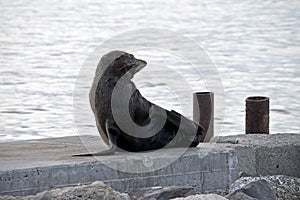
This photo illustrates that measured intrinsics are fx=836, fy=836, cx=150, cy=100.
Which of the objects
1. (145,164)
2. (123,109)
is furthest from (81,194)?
(123,109)

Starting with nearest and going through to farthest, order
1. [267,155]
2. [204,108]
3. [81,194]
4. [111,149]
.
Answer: [81,194]
[111,149]
[267,155]
[204,108]

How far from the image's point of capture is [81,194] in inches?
249

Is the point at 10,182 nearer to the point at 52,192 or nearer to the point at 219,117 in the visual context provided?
the point at 52,192

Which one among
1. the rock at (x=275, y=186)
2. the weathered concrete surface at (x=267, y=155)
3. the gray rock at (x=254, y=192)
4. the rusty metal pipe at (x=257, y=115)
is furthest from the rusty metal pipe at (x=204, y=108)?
the gray rock at (x=254, y=192)

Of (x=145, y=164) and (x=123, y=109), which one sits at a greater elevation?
(x=123, y=109)

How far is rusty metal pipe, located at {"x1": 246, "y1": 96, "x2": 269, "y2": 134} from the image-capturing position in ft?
28.6

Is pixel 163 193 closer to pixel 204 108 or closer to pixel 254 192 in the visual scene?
pixel 254 192

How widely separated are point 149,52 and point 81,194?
34.2 ft

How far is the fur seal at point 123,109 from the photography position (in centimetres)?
720

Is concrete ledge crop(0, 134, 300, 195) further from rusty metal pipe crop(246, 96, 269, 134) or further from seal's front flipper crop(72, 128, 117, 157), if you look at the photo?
rusty metal pipe crop(246, 96, 269, 134)

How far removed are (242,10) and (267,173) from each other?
14.3m

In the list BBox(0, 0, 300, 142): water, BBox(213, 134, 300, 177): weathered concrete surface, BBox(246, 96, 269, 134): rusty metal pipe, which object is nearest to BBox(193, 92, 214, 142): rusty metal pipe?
BBox(246, 96, 269, 134): rusty metal pipe

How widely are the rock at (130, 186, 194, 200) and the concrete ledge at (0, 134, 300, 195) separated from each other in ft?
0.50

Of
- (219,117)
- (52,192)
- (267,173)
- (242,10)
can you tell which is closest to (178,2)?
(242,10)
